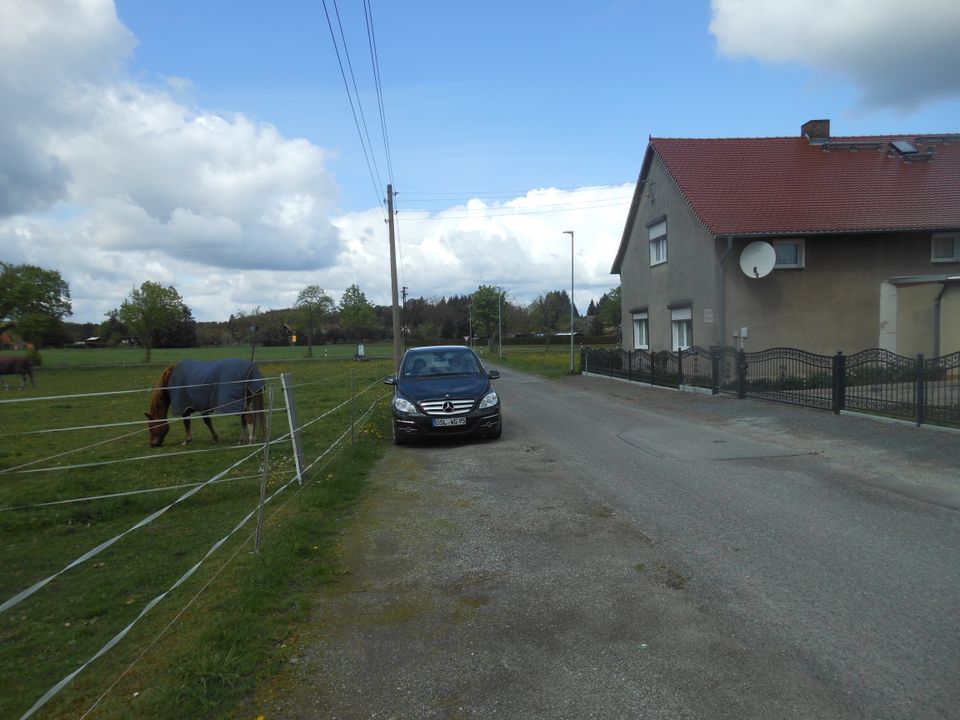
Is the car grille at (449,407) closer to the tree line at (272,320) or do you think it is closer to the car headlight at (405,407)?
the car headlight at (405,407)

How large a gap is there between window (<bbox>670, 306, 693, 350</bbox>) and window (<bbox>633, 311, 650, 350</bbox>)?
257 cm

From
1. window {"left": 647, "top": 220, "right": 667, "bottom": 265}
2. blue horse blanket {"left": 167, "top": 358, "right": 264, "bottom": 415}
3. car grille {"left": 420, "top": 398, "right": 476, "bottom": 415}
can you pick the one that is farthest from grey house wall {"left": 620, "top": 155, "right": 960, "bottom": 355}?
blue horse blanket {"left": 167, "top": 358, "right": 264, "bottom": 415}

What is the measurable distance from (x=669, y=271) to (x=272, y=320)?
282 feet

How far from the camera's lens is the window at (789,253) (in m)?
20.5

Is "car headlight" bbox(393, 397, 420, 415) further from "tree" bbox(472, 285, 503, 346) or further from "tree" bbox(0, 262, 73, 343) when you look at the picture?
"tree" bbox(472, 285, 503, 346)

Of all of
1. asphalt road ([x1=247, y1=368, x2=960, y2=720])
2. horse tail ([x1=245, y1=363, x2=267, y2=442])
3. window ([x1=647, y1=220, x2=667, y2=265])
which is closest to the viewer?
asphalt road ([x1=247, y1=368, x2=960, y2=720])

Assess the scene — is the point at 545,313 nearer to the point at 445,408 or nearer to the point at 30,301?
the point at 30,301

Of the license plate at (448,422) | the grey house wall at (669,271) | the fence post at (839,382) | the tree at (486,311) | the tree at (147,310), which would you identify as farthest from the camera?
the tree at (486,311)

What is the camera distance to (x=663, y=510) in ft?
20.7

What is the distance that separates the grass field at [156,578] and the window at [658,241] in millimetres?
17407

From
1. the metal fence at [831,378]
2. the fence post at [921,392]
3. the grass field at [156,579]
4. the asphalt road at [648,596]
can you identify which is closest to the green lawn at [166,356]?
the metal fence at [831,378]

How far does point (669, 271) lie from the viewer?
23719 mm

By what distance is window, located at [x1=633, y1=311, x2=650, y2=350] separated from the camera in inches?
1045

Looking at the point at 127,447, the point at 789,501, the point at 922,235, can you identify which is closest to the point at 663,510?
the point at 789,501
